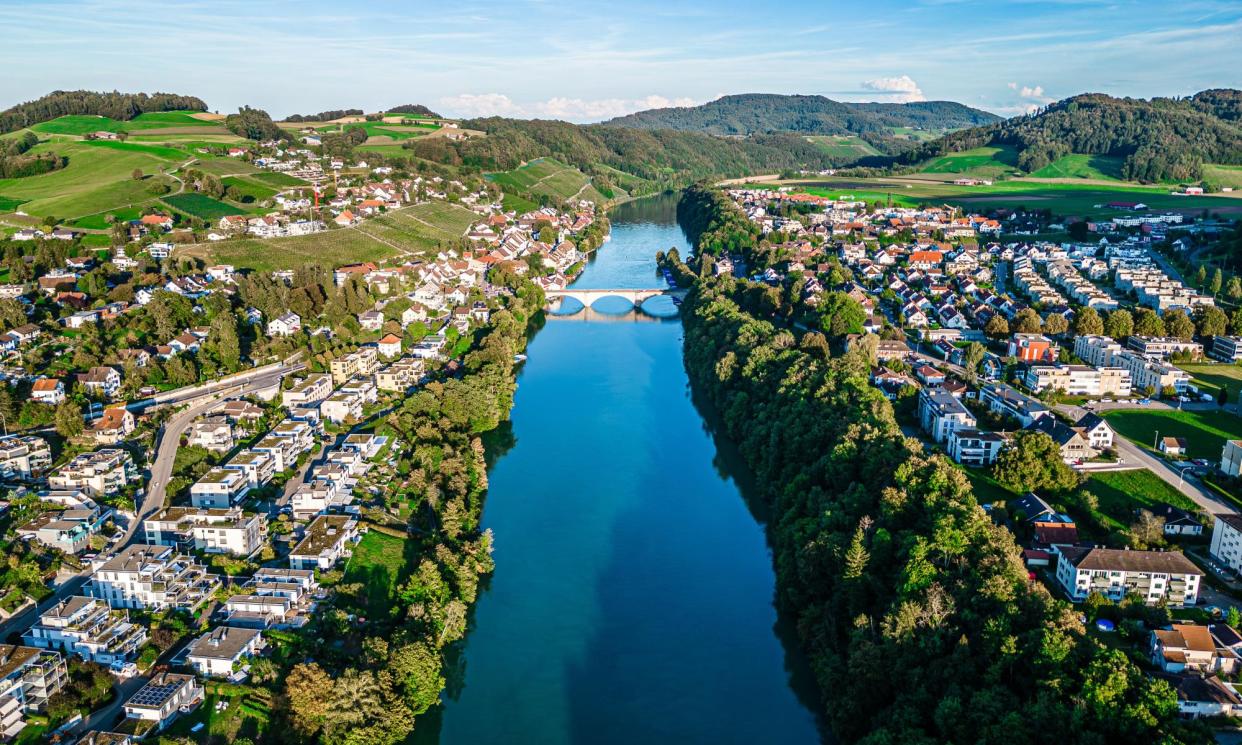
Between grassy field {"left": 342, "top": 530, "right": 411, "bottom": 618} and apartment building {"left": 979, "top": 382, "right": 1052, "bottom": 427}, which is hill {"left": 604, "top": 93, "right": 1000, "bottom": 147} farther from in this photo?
grassy field {"left": 342, "top": 530, "right": 411, "bottom": 618}

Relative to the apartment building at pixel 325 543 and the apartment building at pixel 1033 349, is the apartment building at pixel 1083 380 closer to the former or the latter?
the apartment building at pixel 1033 349

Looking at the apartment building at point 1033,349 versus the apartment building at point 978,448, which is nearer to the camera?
the apartment building at point 978,448

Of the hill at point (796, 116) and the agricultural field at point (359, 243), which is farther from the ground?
the hill at point (796, 116)

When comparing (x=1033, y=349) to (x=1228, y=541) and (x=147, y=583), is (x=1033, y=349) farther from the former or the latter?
(x=147, y=583)

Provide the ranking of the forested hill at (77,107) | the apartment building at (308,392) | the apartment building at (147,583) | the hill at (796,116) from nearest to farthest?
1. the apartment building at (147,583)
2. the apartment building at (308,392)
3. the forested hill at (77,107)
4. the hill at (796,116)

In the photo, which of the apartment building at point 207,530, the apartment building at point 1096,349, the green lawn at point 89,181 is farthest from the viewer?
the green lawn at point 89,181

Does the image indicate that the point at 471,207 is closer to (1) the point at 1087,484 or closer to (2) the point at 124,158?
(2) the point at 124,158

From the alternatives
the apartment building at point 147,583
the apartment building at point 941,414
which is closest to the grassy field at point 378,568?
the apartment building at point 147,583
